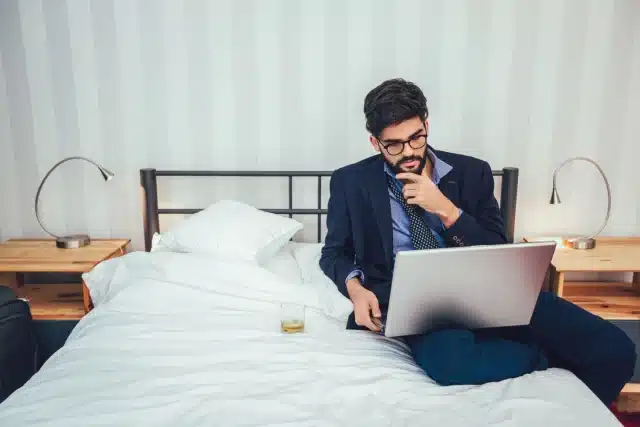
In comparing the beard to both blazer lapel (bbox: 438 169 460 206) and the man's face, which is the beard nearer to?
the man's face

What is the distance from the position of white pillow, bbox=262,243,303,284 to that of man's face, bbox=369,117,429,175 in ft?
2.15

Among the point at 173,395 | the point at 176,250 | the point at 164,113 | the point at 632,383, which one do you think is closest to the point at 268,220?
the point at 176,250

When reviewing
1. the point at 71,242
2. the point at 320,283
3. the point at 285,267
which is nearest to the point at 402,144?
the point at 320,283

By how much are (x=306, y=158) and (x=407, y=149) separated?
42.5 inches

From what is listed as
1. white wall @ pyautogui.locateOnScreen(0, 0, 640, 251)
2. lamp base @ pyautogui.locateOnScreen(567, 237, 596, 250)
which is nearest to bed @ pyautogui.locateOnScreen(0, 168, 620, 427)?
white wall @ pyautogui.locateOnScreen(0, 0, 640, 251)

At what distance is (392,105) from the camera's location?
1.64 meters

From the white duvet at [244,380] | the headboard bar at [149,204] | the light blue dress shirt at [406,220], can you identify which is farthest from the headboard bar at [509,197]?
the headboard bar at [149,204]

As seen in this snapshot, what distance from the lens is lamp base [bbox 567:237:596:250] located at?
246 cm

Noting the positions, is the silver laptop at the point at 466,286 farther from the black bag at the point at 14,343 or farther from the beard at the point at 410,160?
the black bag at the point at 14,343

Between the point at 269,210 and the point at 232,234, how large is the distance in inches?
19.2

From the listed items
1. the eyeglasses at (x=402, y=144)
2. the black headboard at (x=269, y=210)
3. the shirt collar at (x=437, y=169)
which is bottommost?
the black headboard at (x=269, y=210)

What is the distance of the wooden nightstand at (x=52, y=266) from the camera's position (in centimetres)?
226

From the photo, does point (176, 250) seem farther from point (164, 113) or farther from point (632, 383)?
point (632, 383)

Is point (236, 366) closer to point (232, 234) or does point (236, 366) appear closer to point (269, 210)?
point (232, 234)
